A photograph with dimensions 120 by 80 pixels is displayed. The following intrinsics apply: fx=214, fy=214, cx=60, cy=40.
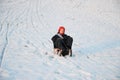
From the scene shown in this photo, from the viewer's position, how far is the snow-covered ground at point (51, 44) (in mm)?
6610

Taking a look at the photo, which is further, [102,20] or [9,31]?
[102,20]

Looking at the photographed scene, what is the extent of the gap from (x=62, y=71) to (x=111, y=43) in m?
6.04

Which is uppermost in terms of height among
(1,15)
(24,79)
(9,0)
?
(9,0)

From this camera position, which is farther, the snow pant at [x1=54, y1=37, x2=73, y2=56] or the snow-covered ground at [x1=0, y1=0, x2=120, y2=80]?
the snow pant at [x1=54, y1=37, x2=73, y2=56]

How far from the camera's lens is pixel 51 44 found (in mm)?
10070

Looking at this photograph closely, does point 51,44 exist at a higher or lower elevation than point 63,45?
lower

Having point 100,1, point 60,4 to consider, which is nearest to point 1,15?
point 60,4

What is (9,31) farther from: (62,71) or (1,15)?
(62,71)

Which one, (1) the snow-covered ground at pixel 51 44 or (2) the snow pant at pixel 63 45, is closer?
(1) the snow-covered ground at pixel 51 44

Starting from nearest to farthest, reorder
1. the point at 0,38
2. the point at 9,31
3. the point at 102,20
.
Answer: the point at 0,38 → the point at 9,31 → the point at 102,20

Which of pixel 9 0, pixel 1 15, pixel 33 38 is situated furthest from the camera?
pixel 9 0

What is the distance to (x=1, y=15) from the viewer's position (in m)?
15.9

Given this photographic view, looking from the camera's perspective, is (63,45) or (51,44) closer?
(63,45)

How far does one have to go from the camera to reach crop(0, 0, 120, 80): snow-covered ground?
661 centimetres
